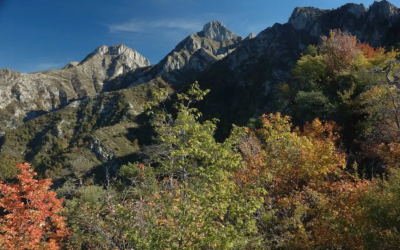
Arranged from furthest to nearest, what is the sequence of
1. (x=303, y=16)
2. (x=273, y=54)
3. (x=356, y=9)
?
(x=303, y=16) < (x=273, y=54) < (x=356, y=9)

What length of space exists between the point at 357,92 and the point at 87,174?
7492 cm

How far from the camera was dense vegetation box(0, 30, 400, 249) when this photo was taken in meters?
6.48

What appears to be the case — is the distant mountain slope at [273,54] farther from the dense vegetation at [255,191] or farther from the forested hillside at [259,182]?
the dense vegetation at [255,191]

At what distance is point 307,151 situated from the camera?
1579 cm

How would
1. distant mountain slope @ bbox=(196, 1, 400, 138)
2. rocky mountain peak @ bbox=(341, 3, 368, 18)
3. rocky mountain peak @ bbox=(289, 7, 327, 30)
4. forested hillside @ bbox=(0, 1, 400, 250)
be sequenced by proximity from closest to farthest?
forested hillside @ bbox=(0, 1, 400, 250), distant mountain slope @ bbox=(196, 1, 400, 138), rocky mountain peak @ bbox=(341, 3, 368, 18), rocky mountain peak @ bbox=(289, 7, 327, 30)

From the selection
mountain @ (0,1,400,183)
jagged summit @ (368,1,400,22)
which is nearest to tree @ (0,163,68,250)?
mountain @ (0,1,400,183)

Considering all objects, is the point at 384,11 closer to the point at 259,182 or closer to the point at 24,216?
the point at 259,182

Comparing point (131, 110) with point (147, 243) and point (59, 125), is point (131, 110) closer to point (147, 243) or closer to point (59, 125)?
point (59, 125)

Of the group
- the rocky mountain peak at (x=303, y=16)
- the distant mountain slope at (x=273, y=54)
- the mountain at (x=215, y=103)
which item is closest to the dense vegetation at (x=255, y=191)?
the mountain at (x=215, y=103)

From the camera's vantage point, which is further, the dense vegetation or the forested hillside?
the forested hillside

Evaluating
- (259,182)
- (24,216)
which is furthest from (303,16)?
(24,216)

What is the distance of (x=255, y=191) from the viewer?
7336 millimetres

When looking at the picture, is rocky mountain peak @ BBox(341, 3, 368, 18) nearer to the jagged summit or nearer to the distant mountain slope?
the distant mountain slope

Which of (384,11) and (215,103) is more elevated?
(384,11)
